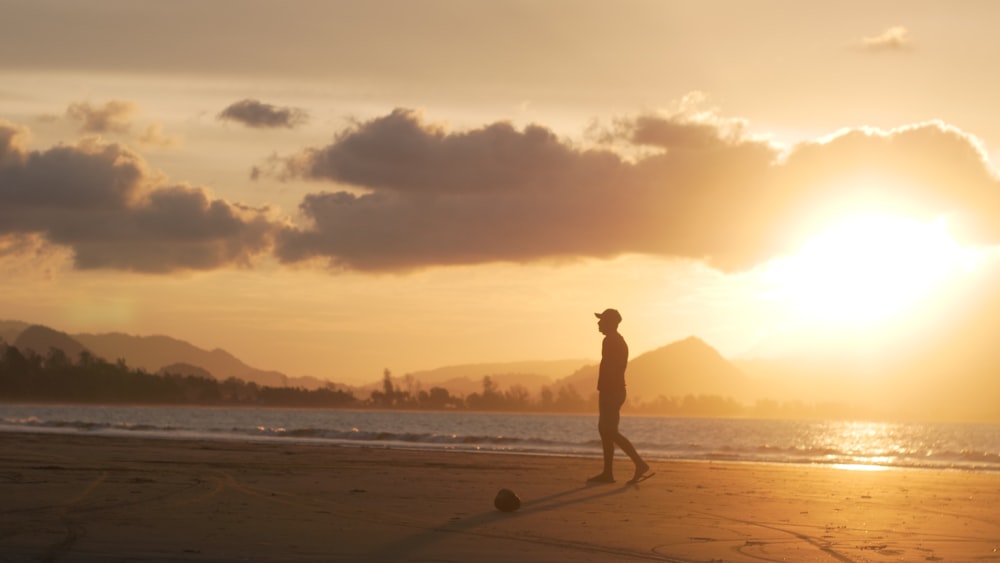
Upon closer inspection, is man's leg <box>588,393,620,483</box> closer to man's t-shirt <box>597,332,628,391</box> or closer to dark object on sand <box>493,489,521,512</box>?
man's t-shirt <box>597,332,628,391</box>

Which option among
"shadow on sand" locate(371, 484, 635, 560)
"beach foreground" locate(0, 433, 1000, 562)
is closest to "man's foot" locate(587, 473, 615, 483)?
"beach foreground" locate(0, 433, 1000, 562)

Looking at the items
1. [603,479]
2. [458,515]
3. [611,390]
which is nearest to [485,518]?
[458,515]

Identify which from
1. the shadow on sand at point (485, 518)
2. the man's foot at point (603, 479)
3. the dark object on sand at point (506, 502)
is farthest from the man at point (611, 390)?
the dark object on sand at point (506, 502)

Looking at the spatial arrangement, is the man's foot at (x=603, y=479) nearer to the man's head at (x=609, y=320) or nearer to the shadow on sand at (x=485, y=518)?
the shadow on sand at (x=485, y=518)

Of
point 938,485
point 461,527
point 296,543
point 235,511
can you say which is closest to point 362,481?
point 235,511

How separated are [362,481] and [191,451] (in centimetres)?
949

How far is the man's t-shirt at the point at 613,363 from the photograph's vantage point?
17.4 m

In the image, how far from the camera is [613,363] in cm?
1750

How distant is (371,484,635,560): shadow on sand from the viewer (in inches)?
346

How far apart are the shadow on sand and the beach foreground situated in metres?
0.03

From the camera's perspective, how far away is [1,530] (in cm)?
928

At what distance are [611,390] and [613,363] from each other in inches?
17.5

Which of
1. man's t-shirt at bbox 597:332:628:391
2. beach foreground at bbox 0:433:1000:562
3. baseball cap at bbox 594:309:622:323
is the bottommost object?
beach foreground at bbox 0:433:1000:562

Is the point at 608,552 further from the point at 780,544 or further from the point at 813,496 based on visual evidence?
the point at 813,496
